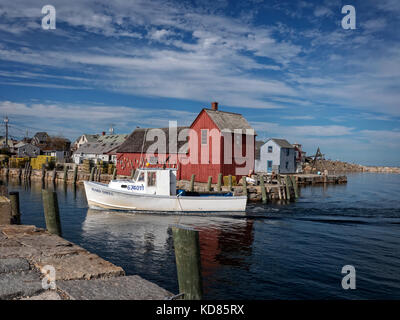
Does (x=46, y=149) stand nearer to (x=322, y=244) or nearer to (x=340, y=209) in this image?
(x=340, y=209)

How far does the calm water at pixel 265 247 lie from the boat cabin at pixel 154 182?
1596mm

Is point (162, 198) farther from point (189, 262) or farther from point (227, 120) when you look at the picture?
point (227, 120)

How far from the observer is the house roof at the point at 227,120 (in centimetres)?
3201

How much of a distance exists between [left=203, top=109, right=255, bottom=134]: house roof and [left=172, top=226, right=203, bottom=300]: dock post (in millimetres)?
26057

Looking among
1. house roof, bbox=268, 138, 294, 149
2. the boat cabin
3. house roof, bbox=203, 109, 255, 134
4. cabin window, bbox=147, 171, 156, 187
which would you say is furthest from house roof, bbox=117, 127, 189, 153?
house roof, bbox=268, 138, 294, 149

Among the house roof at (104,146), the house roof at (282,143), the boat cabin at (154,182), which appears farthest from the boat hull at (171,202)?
the house roof at (104,146)

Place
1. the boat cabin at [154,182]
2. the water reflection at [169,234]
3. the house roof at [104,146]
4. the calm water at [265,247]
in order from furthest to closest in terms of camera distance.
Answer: the house roof at [104,146]
the boat cabin at [154,182]
the water reflection at [169,234]
the calm water at [265,247]

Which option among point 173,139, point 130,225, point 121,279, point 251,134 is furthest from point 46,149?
point 121,279

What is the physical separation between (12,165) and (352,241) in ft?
Answer: 184

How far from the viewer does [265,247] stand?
47.0 ft

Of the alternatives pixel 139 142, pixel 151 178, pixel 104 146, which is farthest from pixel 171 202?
pixel 104 146

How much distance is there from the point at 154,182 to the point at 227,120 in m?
14.9

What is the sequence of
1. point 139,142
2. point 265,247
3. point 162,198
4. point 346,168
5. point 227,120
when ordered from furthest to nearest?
point 346,168
point 139,142
point 227,120
point 162,198
point 265,247

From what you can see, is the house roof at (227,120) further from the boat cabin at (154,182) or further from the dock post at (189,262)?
the dock post at (189,262)
